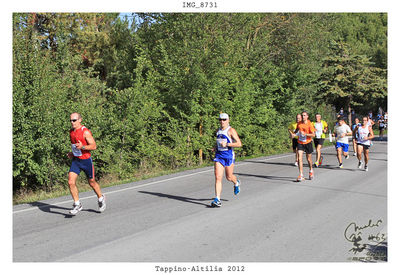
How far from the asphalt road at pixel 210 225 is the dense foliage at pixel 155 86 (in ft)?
11.0

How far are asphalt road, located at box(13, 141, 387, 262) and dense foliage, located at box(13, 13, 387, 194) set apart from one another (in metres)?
3.34

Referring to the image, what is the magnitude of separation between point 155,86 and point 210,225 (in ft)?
35.3

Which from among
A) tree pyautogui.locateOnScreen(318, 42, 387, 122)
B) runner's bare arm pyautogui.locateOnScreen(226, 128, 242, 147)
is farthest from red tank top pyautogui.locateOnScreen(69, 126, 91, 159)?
tree pyautogui.locateOnScreen(318, 42, 387, 122)

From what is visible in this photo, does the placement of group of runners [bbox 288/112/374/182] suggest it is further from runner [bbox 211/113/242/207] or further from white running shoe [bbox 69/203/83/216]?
white running shoe [bbox 69/203/83/216]

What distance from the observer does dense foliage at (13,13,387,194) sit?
471 inches

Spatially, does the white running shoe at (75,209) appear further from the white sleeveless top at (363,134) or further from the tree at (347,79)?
the tree at (347,79)

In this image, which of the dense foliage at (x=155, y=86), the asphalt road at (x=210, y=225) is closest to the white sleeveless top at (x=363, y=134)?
the asphalt road at (x=210, y=225)

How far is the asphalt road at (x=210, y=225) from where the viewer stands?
535 cm

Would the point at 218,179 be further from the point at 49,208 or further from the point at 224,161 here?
the point at 49,208

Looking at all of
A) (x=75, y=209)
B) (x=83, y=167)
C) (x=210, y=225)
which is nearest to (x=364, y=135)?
(x=210, y=225)

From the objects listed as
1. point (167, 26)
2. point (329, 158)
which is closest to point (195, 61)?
point (167, 26)

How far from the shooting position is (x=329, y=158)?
16.7m
